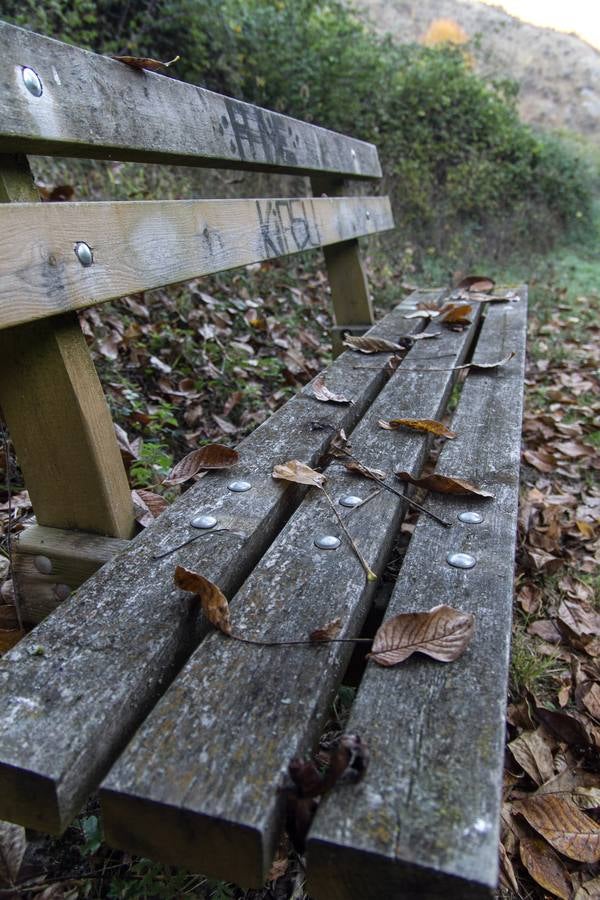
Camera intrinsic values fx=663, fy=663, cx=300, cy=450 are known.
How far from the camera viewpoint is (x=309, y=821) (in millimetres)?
620

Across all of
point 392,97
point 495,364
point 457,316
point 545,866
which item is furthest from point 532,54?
point 545,866

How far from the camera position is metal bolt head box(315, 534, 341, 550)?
39.3 inches

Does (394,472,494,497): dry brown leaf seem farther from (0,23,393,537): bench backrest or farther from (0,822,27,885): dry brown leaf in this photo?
(0,822,27,885): dry brown leaf

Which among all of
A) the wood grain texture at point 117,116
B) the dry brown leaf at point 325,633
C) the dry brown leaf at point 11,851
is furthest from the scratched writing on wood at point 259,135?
the dry brown leaf at point 11,851

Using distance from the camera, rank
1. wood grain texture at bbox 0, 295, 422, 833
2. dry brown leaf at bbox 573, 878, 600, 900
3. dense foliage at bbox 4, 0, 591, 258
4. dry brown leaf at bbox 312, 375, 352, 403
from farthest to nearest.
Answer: dense foliage at bbox 4, 0, 591, 258, dry brown leaf at bbox 312, 375, 352, 403, dry brown leaf at bbox 573, 878, 600, 900, wood grain texture at bbox 0, 295, 422, 833

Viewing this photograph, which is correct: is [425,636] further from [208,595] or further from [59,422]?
[59,422]

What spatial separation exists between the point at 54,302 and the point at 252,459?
503 millimetres

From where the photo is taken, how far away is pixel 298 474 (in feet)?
3.93

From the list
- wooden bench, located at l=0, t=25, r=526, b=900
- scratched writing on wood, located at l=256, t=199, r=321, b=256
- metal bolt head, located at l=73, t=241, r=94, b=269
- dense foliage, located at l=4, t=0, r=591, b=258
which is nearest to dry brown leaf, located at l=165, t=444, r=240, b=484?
wooden bench, located at l=0, t=25, r=526, b=900

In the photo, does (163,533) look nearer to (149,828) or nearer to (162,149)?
(149,828)

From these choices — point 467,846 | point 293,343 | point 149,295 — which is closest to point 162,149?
point 467,846

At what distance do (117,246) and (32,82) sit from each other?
0.25 metres

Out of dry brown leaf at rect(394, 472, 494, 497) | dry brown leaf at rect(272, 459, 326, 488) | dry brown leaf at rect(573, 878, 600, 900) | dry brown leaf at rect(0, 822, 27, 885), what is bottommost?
dry brown leaf at rect(573, 878, 600, 900)

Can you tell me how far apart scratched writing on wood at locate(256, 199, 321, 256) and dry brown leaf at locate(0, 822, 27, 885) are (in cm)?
132
